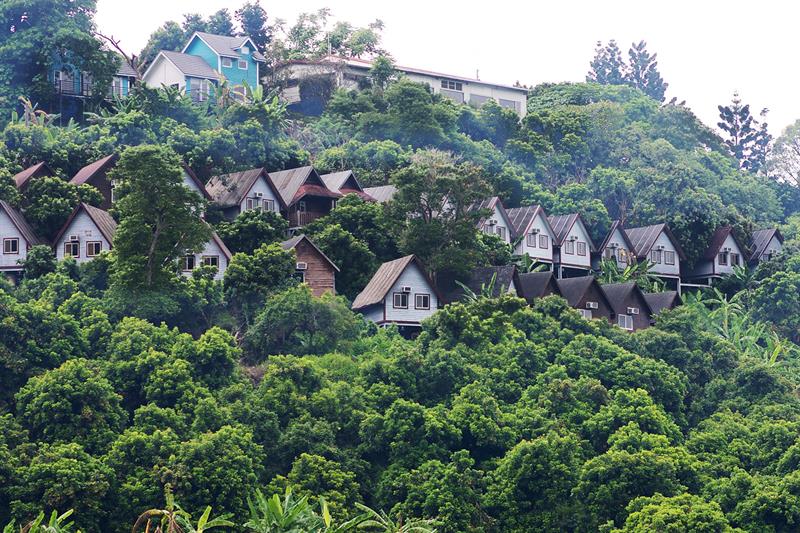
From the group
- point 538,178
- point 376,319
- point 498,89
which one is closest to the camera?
point 376,319

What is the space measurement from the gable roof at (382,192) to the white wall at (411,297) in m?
9.12

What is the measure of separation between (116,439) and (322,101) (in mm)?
50662

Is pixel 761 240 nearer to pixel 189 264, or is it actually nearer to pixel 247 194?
pixel 247 194

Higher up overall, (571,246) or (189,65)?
(189,65)

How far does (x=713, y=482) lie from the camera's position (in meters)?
58.1

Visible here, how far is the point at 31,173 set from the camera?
241 feet

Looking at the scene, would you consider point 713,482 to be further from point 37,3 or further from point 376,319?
point 37,3

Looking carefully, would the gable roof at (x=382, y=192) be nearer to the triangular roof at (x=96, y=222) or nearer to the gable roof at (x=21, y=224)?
the triangular roof at (x=96, y=222)

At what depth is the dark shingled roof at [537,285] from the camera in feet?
241

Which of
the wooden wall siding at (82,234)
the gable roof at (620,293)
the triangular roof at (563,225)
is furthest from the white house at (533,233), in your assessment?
the wooden wall siding at (82,234)

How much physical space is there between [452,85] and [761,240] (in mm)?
27856

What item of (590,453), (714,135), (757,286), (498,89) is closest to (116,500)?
(590,453)

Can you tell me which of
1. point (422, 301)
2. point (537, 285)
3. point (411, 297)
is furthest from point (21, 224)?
point (537, 285)

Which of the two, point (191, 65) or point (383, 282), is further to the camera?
point (191, 65)
